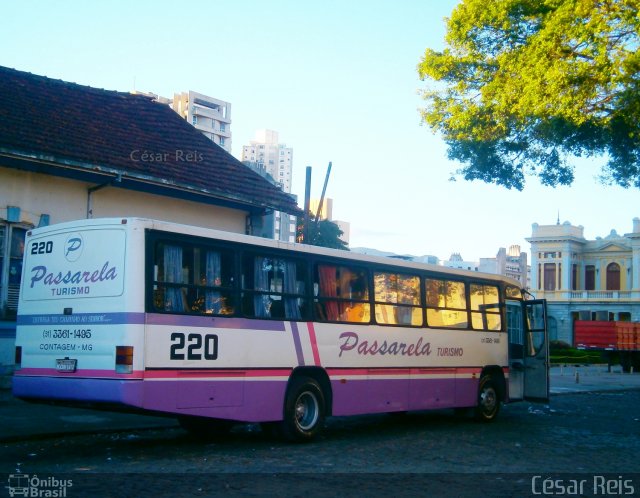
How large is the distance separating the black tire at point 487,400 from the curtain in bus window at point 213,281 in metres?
6.95

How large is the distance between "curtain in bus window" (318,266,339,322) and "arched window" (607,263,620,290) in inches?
2942

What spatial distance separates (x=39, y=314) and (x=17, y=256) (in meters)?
6.22

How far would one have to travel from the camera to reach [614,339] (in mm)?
47531

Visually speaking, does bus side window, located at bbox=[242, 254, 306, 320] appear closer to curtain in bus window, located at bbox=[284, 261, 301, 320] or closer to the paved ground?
curtain in bus window, located at bbox=[284, 261, 301, 320]

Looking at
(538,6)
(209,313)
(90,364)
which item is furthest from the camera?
(538,6)

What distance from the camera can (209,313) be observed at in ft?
36.1

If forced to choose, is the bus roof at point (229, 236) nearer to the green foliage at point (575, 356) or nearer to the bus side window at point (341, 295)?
the bus side window at point (341, 295)

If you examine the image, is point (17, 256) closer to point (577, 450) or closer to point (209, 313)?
point (209, 313)

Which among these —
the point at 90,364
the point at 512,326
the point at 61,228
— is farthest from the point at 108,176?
the point at 512,326

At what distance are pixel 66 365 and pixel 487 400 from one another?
29.0ft

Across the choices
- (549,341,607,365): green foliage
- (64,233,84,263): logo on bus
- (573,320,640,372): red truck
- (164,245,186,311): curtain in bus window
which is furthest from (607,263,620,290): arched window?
(64,233,84,263): logo on bus

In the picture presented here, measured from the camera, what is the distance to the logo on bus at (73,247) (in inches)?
424

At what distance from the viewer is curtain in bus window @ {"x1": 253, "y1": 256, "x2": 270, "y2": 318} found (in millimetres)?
11750

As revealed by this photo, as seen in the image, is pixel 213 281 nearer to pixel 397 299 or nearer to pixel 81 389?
pixel 81 389
